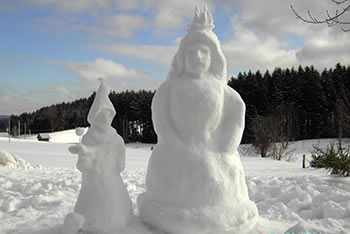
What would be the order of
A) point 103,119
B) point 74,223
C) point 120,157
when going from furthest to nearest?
point 120,157
point 103,119
point 74,223

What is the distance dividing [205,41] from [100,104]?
1.45 metres

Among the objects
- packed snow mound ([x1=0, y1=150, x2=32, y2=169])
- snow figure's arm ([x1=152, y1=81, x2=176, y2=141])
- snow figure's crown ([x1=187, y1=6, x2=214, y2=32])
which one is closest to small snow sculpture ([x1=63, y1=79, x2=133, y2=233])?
snow figure's arm ([x1=152, y1=81, x2=176, y2=141])

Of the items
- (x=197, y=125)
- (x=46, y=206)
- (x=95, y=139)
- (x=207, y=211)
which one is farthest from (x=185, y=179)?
(x=46, y=206)

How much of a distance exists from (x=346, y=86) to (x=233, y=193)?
1275 inches

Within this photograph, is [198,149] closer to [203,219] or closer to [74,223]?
[203,219]

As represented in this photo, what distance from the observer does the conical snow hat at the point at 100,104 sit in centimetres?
349

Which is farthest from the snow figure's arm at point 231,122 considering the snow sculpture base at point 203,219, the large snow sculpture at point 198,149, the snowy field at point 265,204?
the snowy field at point 265,204

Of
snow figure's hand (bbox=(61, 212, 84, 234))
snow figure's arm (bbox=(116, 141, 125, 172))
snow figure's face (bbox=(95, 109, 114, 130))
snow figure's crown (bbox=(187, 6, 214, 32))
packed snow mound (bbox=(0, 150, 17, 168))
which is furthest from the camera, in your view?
packed snow mound (bbox=(0, 150, 17, 168))

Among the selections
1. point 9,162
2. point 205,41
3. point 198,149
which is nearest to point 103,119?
point 198,149

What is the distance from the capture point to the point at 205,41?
11.9ft

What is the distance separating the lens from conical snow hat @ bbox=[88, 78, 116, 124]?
3.49 m

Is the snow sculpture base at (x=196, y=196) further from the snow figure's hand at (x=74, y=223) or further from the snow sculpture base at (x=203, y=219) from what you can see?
the snow figure's hand at (x=74, y=223)

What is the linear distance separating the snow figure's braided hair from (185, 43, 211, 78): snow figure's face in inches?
2.7

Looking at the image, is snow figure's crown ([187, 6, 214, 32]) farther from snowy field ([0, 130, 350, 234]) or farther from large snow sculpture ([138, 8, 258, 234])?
snowy field ([0, 130, 350, 234])
